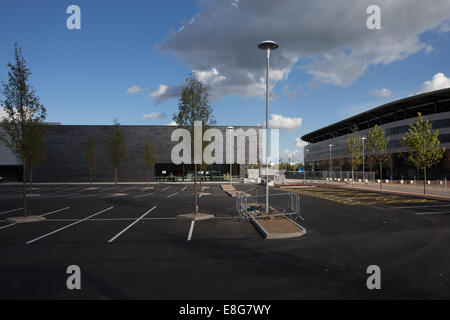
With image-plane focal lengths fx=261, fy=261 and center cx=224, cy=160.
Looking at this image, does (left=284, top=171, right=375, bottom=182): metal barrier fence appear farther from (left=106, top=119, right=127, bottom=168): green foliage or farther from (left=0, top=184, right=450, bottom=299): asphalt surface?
(left=0, top=184, right=450, bottom=299): asphalt surface

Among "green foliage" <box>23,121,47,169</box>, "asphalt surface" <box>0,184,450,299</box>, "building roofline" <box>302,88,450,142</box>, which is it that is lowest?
"asphalt surface" <box>0,184,450,299</box>

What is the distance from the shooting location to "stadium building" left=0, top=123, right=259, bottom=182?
150 ft

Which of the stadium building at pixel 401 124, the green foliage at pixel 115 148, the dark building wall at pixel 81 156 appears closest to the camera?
the green foliage at pixel 115 148

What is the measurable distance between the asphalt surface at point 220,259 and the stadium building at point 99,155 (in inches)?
1327

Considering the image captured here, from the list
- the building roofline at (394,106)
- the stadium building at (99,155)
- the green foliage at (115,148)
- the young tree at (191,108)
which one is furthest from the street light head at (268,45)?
the building roofline at (394,106)

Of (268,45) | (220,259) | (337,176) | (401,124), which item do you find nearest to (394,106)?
(401,124)

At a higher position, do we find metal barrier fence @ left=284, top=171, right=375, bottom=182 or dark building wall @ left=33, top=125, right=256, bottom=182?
dark building wall @ left=33, top=125, right=256, bottom=182

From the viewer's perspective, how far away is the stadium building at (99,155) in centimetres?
4562

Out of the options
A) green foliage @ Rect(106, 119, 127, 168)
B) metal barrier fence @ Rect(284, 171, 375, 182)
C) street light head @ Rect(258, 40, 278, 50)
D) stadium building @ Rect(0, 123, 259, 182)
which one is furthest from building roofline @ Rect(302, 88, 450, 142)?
green foliage @ Rect(106, 119, 127, 168)

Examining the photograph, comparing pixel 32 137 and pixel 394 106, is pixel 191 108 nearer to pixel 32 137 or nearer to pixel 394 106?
pixel 32 137

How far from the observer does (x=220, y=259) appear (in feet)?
23.6

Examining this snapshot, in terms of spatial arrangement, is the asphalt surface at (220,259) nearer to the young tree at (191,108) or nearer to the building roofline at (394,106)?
the young tree at (191,108)

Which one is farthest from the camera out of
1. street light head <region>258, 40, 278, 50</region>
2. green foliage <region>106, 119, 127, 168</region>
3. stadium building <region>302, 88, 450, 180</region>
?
stadium building <region>302, 88, 450, 180</region>
